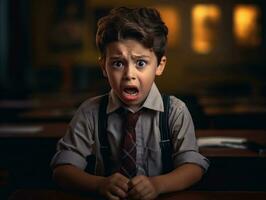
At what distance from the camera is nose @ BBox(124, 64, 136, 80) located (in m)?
1.11

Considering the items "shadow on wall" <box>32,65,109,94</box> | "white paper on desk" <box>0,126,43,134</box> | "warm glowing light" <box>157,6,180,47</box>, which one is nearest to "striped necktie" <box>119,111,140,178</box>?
"white paper on desk" <box>0,126,43,134</box>

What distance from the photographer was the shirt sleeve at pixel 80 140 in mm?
1244

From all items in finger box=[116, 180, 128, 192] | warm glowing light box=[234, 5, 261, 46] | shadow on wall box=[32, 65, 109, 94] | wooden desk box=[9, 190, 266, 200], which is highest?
finger box=[116, 180, 128, 192]

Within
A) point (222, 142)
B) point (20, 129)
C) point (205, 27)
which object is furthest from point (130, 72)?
point (205, 27)

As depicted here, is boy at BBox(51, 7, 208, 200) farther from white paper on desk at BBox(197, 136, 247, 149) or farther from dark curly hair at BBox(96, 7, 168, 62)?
white paper on desk at BBox(197, 136, 247, 149)

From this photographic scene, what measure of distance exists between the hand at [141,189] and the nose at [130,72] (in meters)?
0.22

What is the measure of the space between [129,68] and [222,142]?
880 mm

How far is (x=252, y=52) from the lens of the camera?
862 centimetres

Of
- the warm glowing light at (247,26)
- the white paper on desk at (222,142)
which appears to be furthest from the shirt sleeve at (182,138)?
the warm glowing light at (247,26)

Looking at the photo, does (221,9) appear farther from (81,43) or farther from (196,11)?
(81,43)

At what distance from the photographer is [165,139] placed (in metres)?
1.25

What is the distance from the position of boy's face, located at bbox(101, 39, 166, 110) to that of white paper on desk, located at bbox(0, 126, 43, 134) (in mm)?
1251

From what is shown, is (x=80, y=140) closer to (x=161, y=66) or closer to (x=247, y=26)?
(x=161, y=66)

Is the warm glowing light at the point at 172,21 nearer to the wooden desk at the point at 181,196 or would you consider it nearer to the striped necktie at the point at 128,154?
the striped necktie at the point at 128,154
